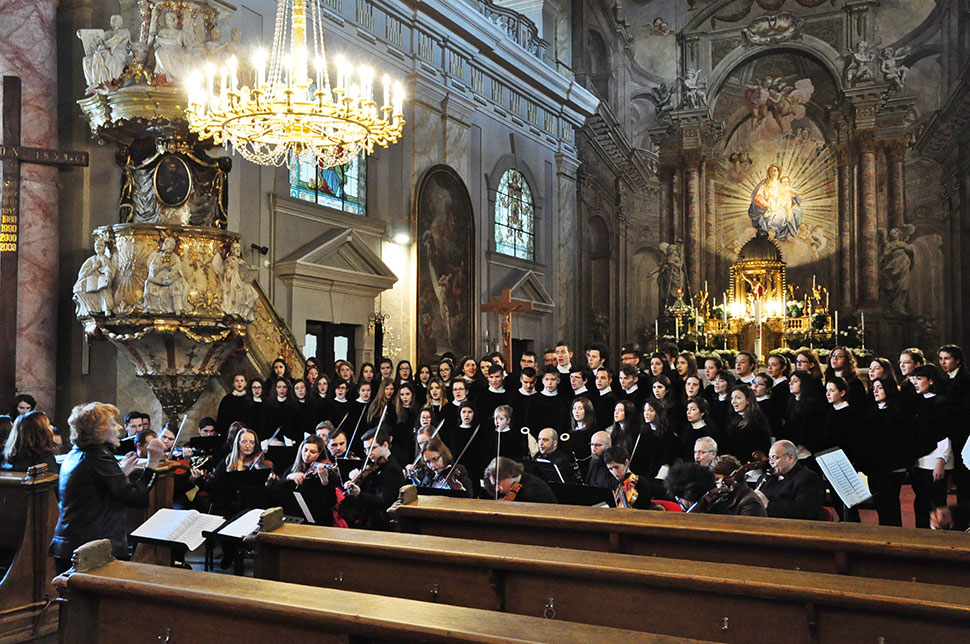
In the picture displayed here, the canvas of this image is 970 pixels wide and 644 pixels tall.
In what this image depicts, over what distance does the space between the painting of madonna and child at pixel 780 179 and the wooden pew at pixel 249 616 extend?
19.5 meters

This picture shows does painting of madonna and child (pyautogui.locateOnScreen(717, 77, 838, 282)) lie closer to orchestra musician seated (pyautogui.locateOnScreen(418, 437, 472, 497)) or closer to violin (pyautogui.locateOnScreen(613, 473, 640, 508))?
orchestra musician seated (pyautogui.locateOnScreen(418, 437, 472, 497))

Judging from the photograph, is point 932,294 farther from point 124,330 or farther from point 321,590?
point 321,590

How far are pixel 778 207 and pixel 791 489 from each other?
16.7 m

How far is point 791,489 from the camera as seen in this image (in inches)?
227

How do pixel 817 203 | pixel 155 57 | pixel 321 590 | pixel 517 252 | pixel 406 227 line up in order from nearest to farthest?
pixel 321 590 < pixel 155 57 < pixel 406 227 < pixel 517 252 < pixel 817 203

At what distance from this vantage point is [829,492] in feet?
24.2

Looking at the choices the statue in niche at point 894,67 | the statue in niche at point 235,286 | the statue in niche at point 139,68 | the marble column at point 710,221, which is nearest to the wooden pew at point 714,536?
the statue in niche at point 235,286

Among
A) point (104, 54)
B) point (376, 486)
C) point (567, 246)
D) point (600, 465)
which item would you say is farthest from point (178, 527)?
point (567, 246)

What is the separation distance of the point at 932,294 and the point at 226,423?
51.2ft

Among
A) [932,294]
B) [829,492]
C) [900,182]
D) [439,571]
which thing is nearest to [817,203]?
[900,182]

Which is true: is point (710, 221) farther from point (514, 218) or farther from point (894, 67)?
point (514, 218)

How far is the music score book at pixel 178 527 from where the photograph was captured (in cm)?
466

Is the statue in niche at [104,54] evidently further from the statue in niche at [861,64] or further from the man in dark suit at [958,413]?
the statue in niche at [861,64]

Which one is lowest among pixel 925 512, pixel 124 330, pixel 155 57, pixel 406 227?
pixel 925 512
